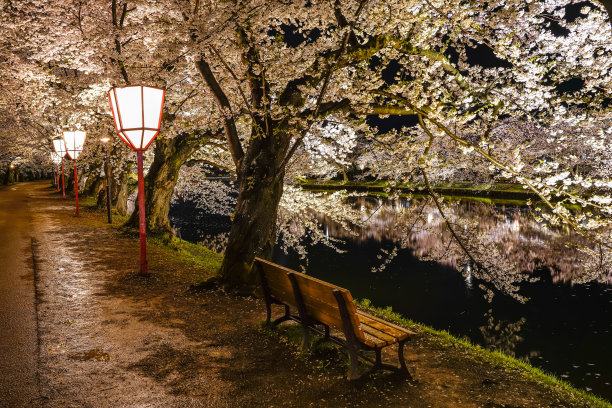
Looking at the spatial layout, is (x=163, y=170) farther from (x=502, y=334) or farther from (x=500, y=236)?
(x=500, y=236)

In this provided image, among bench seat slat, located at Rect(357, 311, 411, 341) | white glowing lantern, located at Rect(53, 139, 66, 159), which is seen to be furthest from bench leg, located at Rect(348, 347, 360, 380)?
white glowing lantern, located at Rect(53, 139, 66, 159)

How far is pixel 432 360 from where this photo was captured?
5.13 meters

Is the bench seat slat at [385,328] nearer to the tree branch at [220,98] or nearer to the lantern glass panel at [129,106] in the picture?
the tree branch at [220,98]

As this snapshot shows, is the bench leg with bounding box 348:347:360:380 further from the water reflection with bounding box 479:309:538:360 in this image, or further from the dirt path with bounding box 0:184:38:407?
the water reflection with bounding box 479:309:538:360

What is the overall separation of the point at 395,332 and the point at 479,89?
19.8ft

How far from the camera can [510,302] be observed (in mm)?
12828

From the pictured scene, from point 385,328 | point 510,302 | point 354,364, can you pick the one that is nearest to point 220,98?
point 385,328

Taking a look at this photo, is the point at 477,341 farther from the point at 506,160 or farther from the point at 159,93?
the point at 159,93

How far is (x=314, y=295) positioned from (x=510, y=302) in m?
10.8

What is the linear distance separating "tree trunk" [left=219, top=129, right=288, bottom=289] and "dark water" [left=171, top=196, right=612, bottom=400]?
646cm

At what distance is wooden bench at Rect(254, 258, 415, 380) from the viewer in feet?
13.3

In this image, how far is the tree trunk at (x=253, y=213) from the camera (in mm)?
7301

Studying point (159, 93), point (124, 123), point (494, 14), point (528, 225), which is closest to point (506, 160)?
point (494, 14)

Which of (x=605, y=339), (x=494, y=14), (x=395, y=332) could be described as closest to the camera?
(x=395, y=332)
